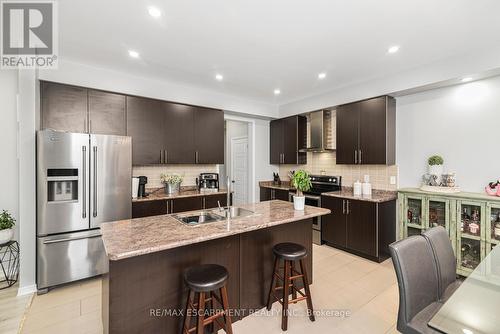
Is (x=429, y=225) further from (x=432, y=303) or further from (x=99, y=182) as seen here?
(x=99, y=182)

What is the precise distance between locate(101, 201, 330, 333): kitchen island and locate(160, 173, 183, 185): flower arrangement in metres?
1.71

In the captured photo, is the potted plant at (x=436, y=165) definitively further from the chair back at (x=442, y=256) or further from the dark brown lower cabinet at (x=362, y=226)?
the chair back at (x=442, y=256)

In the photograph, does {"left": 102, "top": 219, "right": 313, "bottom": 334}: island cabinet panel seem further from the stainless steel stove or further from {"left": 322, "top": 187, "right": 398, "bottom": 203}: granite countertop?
the stainless steel stove

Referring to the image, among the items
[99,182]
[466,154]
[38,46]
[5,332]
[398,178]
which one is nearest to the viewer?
[5,332]

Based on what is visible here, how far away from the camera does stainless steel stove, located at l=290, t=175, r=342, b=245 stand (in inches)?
165

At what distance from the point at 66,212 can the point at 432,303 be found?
3489 millimetres

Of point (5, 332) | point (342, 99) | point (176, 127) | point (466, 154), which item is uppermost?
point (342, 99)

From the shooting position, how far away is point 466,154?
10.1 ft

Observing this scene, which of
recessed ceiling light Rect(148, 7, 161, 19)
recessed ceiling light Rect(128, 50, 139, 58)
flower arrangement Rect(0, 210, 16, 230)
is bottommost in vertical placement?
flower arrangement Rect(0, 210, 16, 230)

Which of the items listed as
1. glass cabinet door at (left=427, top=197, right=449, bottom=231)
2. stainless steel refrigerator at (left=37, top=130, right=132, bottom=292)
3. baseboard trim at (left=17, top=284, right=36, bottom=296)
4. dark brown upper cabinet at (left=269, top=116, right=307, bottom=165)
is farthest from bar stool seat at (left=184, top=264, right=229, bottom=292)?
dark brown upper cabinet at (left=269, top=116, right=307, bottom=165)

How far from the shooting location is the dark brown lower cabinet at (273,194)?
4.75 metres

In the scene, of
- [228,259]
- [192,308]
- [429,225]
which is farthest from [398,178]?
[192,308]

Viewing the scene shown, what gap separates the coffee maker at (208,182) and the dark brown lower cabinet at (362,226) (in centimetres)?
198

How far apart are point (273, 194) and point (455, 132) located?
3129 mm
